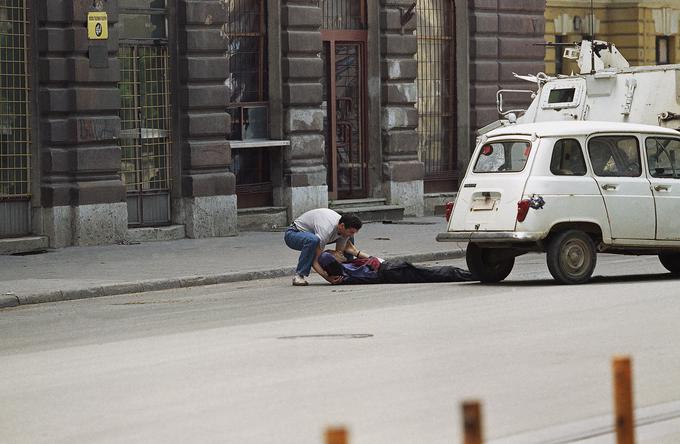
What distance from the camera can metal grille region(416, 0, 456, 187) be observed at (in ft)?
97.7

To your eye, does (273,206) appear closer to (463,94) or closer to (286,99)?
(286,99)

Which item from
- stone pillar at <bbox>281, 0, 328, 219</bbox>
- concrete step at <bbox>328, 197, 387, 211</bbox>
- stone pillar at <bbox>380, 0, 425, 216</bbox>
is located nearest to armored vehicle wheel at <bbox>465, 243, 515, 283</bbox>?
stone pillar at <bbox>281, 0, 328, 219</bbox>

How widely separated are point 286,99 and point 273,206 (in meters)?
1.69

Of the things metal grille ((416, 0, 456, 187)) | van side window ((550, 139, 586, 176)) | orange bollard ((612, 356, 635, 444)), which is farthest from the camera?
metal grille ((416, 0, 456, 187))

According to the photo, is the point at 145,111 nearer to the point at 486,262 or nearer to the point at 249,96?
the point at 249,96

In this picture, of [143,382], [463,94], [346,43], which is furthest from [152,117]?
[143,382]

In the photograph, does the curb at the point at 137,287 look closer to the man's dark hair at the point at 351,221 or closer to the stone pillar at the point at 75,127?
the man's dark hair at the point at 351,221

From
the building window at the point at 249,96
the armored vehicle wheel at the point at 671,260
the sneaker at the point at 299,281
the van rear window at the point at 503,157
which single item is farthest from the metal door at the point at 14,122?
the armored vehicle wheel at the point at 671,260

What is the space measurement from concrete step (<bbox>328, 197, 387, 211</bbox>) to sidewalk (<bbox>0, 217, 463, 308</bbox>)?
6.35 ft

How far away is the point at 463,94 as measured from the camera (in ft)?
99.6

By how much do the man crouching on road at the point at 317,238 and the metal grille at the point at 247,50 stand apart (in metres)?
8.33

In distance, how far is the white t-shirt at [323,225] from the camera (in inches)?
690

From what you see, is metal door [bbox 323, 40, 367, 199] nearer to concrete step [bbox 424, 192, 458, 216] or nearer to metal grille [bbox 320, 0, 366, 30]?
metal grille [bbox 320, 0, 366, 30]

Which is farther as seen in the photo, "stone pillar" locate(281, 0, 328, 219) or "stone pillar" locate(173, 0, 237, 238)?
"stone pillar" locate(281, 0, 328, 219)
